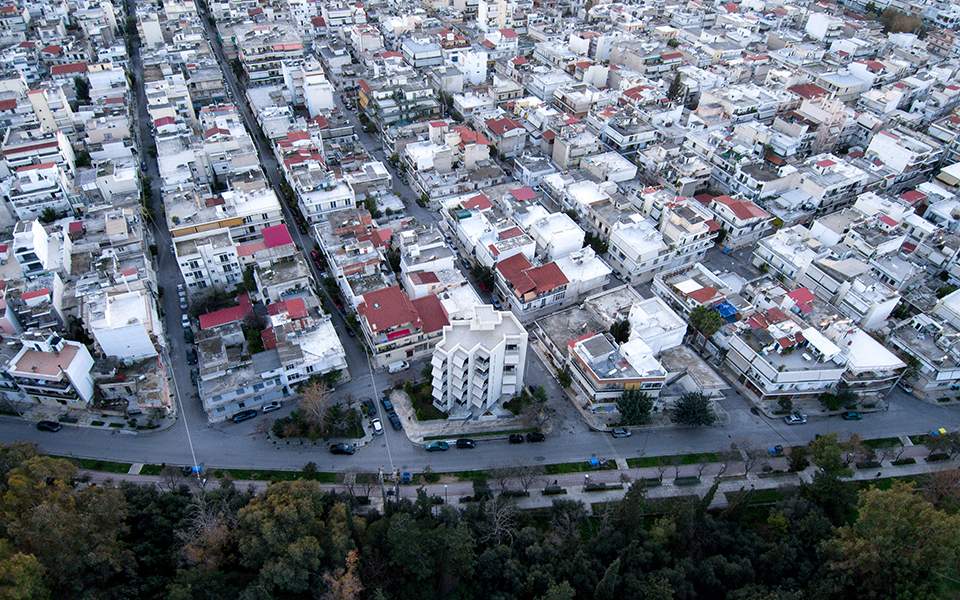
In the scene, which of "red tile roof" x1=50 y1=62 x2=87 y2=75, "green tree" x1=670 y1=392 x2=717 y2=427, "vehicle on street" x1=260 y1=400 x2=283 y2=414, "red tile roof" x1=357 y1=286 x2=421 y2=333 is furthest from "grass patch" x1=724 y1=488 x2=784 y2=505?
"red tile roof" x1=50 y1=62 x2=87 y2=75

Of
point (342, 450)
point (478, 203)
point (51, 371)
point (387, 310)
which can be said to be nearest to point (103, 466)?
point (51, 371)

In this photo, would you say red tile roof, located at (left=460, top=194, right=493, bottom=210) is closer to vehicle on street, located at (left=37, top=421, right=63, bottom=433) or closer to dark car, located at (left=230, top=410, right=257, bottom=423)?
dark car, located at (left=230, top=410, right=257, bottom=423)

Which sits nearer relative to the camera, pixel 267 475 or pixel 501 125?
pixel 267 475

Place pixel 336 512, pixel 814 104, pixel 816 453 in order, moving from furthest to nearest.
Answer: pixel 814 104
pixel 816 453
pixel 336 512

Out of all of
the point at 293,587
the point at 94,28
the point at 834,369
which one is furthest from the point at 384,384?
the point at 94,28

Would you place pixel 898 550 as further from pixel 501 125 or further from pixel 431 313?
pixel 501 125

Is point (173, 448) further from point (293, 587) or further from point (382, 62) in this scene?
point (382, 62)
